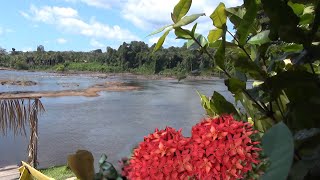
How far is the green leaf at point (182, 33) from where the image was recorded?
87cm

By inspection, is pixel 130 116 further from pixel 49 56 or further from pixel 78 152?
pixel 49 56

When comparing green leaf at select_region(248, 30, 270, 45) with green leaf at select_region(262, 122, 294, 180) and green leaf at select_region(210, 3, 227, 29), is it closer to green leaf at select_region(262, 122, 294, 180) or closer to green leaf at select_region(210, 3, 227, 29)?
green leaf at select_region(210, 3, 227, 29)

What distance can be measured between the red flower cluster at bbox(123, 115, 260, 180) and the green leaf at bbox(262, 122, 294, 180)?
7.8 inches

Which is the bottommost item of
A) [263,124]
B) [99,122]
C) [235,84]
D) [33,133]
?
[99,122]

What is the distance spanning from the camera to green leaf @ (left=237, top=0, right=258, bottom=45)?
712 mm

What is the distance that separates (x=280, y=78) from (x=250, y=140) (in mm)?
116

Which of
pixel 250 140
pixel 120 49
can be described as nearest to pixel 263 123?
pixel 250 140

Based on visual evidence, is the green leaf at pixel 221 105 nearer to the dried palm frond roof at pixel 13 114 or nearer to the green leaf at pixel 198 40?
the green leaf at pixel 198 40

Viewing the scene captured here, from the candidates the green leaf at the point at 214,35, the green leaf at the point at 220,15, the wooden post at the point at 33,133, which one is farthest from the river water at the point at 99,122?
the green leaf at the point at 220,15

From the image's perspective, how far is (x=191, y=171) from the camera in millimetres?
705

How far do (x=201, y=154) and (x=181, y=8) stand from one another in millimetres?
312

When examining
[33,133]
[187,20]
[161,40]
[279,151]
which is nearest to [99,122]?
[33,133]

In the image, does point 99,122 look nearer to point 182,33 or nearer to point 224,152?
point 182,33

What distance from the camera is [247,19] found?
2.44 feet
